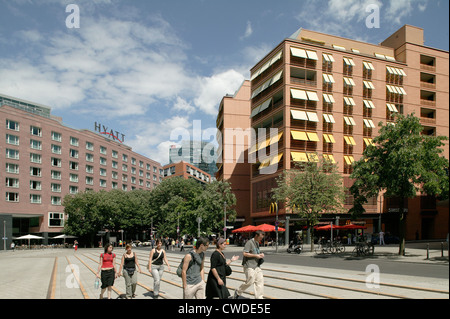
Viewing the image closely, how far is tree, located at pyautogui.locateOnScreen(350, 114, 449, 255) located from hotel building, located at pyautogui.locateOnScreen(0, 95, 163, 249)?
68391 millimetres

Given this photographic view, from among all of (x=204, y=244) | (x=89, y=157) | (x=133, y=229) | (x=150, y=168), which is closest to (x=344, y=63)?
(x=204, y=244)

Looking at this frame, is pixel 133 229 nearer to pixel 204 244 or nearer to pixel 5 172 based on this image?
pixel 5 172

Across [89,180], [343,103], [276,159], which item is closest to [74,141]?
[89,180]

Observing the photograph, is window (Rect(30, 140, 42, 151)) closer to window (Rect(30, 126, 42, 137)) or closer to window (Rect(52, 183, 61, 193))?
window (Rect(30, 126, 42, 137))

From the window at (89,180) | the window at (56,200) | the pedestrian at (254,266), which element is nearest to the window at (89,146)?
the window at (89,180)

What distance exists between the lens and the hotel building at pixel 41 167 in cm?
7538

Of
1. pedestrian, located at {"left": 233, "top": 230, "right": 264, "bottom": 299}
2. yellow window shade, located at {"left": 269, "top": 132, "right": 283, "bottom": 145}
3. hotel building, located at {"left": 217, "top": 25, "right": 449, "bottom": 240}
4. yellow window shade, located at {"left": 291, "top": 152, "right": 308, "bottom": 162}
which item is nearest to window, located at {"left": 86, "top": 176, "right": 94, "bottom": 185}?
hotel building, located at {"left": 217, "top": 25, "right": 449, "bottom": 240}

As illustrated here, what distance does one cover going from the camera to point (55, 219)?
84438 mm

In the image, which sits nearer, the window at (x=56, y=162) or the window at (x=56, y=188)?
the window at (x=56, y=188)

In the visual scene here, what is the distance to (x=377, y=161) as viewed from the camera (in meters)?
25.7

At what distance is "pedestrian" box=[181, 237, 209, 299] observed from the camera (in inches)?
321

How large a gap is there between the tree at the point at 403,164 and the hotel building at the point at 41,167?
68391mm

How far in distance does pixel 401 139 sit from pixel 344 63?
109ft

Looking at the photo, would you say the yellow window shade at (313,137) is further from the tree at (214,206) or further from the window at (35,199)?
the window at (35,199)
